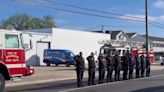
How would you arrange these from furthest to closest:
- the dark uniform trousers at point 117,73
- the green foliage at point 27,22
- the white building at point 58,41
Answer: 1. the green foliage at point 27,22
2. the white building at point 58,41
3. the dark uniform trousers at point 117,73

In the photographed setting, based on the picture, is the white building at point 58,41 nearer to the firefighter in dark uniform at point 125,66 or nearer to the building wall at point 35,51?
the building wall at point 35,51

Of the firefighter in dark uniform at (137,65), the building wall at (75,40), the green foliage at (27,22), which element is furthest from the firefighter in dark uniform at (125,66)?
the green foliage at (27,22)

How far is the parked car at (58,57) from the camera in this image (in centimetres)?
5084

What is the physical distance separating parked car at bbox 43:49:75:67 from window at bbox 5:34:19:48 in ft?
108

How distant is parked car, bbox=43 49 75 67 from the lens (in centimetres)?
5084

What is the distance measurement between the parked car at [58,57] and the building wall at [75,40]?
4113mm

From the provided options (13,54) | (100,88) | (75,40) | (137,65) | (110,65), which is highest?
(75,40)

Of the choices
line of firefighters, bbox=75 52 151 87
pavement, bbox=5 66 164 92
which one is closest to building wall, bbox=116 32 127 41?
line of firefighters, bbox=75 52 151 87

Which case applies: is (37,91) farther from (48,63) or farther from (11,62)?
(48,63)

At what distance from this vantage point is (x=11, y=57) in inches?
674

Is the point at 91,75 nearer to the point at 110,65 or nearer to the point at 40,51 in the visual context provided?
the point at 110,65

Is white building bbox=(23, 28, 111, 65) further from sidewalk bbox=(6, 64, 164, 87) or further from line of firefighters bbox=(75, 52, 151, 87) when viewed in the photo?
line of firefighters bbox=(75, 52, 151, 87)

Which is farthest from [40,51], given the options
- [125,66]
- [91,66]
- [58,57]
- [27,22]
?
[27,22]

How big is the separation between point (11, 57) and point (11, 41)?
713mm
